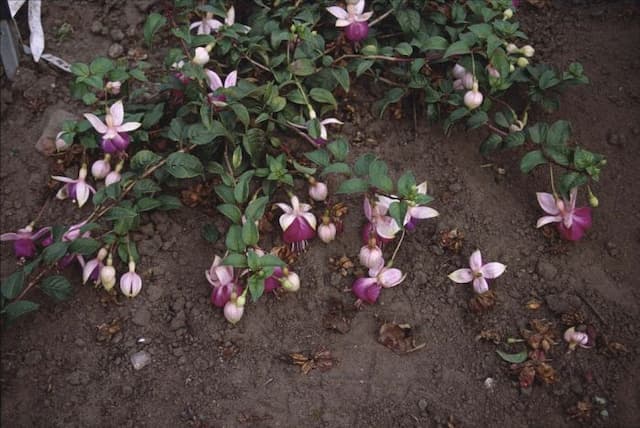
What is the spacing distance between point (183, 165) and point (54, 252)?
43 centimetres

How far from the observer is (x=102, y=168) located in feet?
6.40

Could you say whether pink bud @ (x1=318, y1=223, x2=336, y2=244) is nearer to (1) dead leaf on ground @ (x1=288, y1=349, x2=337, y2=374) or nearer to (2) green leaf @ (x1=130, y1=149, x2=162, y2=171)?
(1) dead leaf on ground @ (x1=288, y1=349, x2=337, y2=374)

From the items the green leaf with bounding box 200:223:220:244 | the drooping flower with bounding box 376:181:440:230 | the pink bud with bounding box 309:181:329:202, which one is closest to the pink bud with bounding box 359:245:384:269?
the drooping flower with bounding box 376:181:440:230

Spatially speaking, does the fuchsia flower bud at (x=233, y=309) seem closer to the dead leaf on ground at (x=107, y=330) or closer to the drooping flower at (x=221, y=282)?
the drooping flower at (x=221, y=282)

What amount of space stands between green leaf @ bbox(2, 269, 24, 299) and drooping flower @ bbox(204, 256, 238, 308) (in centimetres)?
50

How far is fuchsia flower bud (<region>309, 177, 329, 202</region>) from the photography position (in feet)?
6.10

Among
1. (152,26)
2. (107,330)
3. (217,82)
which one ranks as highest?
(152,26)

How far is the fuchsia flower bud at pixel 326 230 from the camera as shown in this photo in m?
1.81

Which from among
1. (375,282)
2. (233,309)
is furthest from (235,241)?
(375,282)

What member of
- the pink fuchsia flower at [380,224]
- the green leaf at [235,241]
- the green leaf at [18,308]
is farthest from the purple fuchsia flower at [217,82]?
the green leaf at [18,308]

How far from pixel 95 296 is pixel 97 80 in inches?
26.6

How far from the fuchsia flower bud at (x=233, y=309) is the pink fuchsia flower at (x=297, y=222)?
→ 0.80 feet

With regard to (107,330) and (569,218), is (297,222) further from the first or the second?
(569,218)

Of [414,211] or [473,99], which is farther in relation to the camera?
[473,99]
